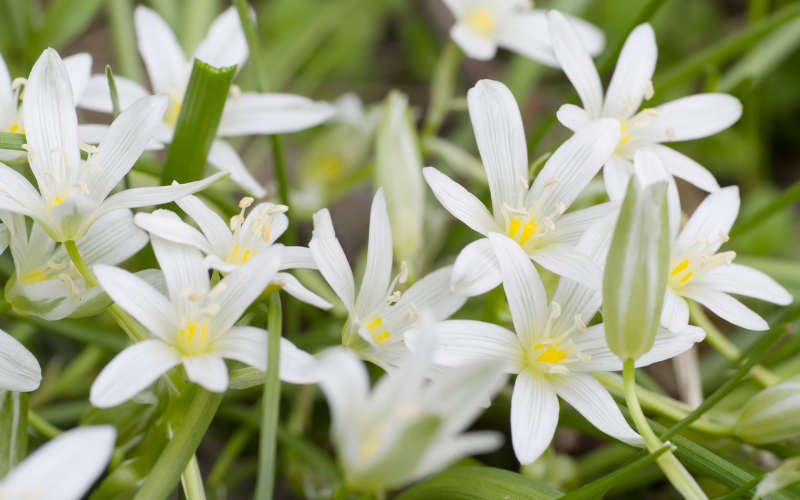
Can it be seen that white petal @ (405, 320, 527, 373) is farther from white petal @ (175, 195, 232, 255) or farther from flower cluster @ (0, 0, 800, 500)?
white petal @ (175, 195, 232, 255)

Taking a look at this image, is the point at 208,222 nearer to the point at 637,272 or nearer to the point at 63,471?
the point at 63,471

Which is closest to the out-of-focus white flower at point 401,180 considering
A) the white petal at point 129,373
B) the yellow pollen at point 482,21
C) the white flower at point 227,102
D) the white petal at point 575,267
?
the white flower at point 227,102

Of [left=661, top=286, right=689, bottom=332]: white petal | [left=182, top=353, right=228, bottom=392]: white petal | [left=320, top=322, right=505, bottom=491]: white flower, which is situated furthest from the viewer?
[left=661, top=286, right=689, bottom=332]: white petal

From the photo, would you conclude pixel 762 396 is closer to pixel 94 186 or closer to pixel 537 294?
pixel 537 294

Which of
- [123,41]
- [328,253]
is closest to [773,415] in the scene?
[328,253]

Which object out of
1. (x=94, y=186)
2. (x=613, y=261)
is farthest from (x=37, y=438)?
(x=613, y=261)

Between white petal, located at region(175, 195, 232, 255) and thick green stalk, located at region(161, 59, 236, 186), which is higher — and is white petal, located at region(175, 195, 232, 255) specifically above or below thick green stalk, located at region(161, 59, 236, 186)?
below

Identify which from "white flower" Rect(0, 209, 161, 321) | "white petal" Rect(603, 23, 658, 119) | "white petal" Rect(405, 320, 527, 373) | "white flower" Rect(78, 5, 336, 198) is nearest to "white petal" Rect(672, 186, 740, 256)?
"white petal" Rect(603, 23, 658, 119)
